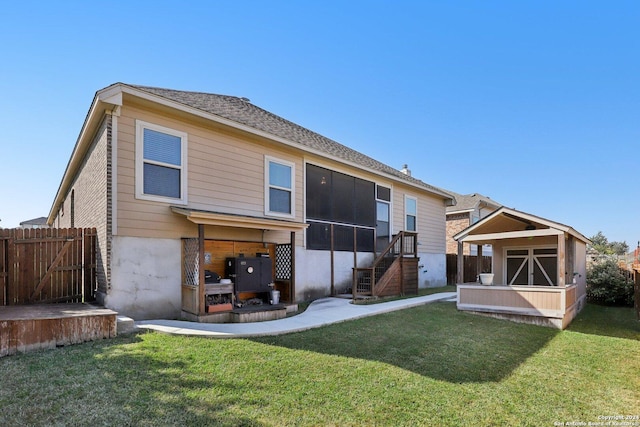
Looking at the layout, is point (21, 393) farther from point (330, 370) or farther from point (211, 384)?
point (330, 370)

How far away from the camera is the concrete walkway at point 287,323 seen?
5816mm

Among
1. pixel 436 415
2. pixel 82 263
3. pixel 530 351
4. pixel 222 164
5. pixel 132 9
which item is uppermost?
pixel 132 9

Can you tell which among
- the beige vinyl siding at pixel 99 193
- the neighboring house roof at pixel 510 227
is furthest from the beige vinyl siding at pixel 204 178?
the neighboring house roof at pixel 510 227

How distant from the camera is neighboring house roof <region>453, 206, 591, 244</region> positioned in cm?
884

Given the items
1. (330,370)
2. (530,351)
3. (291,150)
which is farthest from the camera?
(291,150)

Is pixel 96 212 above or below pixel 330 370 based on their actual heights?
above

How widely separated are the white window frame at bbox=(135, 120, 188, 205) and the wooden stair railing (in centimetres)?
550

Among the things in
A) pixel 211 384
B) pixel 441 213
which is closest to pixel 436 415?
pixel 211 384

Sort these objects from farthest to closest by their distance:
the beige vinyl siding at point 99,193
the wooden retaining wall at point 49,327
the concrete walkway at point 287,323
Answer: the beige vinyl siding at point 99,193, the concrete walkway at point 287,323, the wooden retaining wall at point 49,327

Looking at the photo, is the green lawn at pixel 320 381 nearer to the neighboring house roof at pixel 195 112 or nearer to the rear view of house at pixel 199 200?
the rear view of house at pixel 199 200

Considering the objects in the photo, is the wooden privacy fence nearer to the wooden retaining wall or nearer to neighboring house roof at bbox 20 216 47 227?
the wooden retaining wall

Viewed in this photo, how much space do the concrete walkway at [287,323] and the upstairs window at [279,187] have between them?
286 cm

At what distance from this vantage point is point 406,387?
13.0 feet

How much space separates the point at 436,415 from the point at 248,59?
12101 mm
